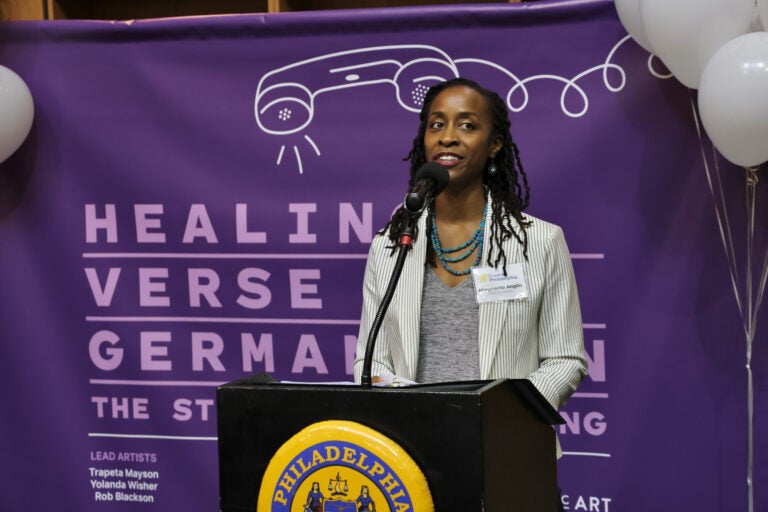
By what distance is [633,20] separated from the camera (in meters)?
2.88

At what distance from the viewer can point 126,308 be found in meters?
3.46

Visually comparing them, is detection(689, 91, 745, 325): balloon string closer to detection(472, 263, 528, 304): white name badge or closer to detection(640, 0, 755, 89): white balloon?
detection(640, 0, 755, 89): white balloon

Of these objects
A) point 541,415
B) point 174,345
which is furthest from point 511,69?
point 541,415

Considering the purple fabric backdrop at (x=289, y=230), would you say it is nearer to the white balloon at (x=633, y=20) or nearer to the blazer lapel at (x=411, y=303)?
the white balloon at (x=633, y=20)

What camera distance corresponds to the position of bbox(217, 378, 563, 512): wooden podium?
136 centimetres

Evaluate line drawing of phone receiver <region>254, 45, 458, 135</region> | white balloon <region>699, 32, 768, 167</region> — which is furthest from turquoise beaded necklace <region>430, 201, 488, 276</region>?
line drawing of phone receiver <region>254, 45, 458, 135</region>

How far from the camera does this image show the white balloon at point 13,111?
3.30 metres

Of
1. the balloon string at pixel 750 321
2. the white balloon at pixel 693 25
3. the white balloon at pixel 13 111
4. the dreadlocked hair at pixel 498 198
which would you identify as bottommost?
the balloon string at pixel 750 321

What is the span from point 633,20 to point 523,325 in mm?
1249

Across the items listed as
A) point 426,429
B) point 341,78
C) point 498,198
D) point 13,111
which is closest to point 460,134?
point 498,198

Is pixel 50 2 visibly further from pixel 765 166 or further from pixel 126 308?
pixel 765 166

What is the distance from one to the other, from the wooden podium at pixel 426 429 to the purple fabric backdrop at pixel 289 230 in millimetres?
1649

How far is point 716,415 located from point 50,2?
9.42 feet

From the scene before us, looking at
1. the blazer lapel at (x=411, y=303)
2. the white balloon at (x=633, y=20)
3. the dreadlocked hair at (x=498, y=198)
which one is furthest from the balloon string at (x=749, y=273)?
the blazer lapel at (x=411, y=303)
